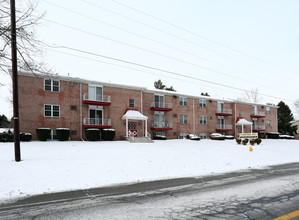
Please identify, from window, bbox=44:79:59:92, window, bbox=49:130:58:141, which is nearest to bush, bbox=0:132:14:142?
window, bbox=49:130:58:141

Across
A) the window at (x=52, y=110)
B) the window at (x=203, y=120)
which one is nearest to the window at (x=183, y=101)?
the window at (x=203, y=120)

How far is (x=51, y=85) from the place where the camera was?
24.5 metres

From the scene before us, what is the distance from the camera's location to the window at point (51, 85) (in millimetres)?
24250

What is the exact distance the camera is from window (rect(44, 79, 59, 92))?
24.2m

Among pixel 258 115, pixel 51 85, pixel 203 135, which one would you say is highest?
pixel 51 85

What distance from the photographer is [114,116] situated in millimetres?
28281

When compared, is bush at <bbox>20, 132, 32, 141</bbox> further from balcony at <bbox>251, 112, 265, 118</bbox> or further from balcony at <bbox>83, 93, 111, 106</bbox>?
balcony at <bbox>251, 112, 265, 118</bbox>

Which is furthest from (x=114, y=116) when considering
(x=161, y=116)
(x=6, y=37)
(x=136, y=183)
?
(x=136, y=183)

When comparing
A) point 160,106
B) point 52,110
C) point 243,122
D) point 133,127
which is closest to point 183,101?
point 160,106

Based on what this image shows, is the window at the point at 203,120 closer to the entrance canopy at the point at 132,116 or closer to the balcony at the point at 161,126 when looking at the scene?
the balcony at the point at 161,126

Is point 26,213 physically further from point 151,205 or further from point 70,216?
point 151,205

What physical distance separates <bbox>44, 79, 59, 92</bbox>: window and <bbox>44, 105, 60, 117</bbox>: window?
1.90m

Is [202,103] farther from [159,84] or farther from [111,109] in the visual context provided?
[159,84]

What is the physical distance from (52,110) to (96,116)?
16.7 ft
